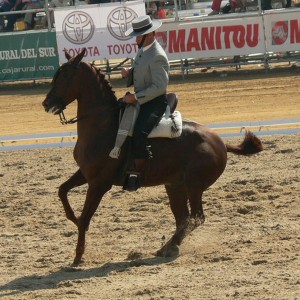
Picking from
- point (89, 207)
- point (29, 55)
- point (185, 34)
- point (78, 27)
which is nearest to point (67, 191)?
→ point (89, 207)

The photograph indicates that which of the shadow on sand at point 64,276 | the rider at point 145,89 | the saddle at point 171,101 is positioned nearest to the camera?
the shadow on sand at point 64,276

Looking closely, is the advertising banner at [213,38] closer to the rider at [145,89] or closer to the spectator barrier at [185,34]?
the spectator barrier at [185,34]

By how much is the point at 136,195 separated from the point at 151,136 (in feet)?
9.70

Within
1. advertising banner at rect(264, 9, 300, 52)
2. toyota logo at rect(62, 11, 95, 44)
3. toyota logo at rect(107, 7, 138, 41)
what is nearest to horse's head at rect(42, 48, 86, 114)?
toyota logo at rect(107, 7, 138, 41)

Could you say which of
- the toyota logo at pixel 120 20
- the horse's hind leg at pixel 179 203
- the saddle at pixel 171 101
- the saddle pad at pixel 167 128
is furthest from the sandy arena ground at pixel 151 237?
the toyota logo at pixel 120 20

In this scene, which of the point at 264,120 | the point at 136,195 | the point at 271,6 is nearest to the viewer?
the point at 136,195

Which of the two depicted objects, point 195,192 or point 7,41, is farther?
point 7,41

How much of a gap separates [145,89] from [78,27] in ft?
48.2

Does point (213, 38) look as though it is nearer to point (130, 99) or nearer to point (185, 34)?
point (185, 34)

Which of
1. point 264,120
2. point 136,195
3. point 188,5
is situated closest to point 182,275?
point 136,195

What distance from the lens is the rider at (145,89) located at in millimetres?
9727

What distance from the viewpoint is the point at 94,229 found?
1114cm

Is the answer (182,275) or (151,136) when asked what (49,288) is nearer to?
(182,275)

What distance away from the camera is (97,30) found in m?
24.1
